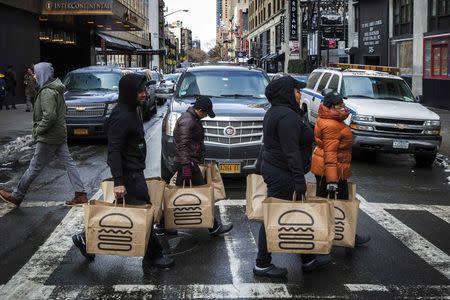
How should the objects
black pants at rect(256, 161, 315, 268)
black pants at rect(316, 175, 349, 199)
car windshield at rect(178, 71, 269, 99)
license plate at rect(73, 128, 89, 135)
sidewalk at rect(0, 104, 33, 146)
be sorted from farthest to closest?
sidewalk at rect(0, 104, 33, 146) → license plate at rect(73, 128, 89, 135) → car windshield at rect(178, 71, 269, 99) → black pants at rect(316, 175, 349, 199) → black pants at rect(256, 161, 315, 268)

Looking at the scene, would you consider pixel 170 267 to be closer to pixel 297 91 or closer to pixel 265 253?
pixel 265 253

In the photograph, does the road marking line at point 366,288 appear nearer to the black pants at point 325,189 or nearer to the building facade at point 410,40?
the black pants at point 325,189

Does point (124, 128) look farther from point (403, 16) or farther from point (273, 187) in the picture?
point (403, 16)

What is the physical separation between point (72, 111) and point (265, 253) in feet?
35.3

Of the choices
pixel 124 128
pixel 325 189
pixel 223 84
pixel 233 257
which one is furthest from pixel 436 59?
pixel 124 128

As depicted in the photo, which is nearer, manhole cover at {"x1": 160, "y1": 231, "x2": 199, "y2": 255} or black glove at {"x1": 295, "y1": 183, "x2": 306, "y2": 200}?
black glove at {"x1": 295, "y1": 183, "x2": 306, "y2": 200}

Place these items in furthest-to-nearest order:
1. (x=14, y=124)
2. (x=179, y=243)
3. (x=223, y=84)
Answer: (x=14, y=124), (x=223, y=84), (x=179, y=243)

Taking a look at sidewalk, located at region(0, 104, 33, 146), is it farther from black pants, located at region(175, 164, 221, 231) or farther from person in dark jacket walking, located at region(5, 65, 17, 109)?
black pants, located at region(175, 164, 221, 231)

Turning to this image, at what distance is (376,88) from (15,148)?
874 centimetres

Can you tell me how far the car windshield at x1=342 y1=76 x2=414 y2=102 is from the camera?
1386 cm

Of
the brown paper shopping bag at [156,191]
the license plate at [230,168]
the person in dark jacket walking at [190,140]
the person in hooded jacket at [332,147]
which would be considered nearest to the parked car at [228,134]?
the license plate at [230,168]

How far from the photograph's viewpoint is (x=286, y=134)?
5238 millimetres

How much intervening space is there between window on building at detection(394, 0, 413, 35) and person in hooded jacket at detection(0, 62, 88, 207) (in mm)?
24911

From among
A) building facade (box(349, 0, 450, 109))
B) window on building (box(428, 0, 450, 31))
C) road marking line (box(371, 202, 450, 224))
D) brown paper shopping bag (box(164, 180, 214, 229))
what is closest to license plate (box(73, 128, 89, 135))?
road marking line (box(371, 202, 450, 224))
